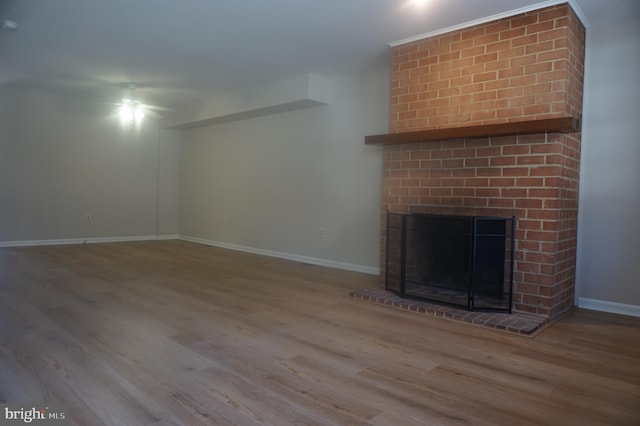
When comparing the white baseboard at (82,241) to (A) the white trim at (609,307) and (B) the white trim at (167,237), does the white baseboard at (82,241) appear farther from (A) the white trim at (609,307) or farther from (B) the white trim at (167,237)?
(A) the white trim at (609,307)

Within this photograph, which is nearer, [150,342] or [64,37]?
[150,342]

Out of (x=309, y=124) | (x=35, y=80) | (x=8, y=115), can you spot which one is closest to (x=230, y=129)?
(x=309, y=124)

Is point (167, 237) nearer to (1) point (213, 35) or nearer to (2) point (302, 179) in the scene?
(2) point (302, 179)

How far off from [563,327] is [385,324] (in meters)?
1.20

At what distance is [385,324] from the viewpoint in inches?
111

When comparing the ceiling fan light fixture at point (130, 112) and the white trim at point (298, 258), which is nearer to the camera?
the white trim at point (298, 258)

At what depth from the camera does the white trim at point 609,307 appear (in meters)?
3.08

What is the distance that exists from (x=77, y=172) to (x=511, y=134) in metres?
6.12

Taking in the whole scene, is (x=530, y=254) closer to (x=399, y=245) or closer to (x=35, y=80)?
(x=399, y=245)

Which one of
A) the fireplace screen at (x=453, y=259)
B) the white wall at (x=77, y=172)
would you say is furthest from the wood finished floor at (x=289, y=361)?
the white wall at (x=77, y=172)

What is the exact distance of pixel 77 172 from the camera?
6383 mm

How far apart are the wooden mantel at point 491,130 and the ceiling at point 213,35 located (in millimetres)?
851

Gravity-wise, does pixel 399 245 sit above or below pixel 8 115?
below

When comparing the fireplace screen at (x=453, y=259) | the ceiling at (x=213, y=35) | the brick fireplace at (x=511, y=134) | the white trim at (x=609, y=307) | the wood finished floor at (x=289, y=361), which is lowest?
the wood finished floor at (x=289, y=361)
